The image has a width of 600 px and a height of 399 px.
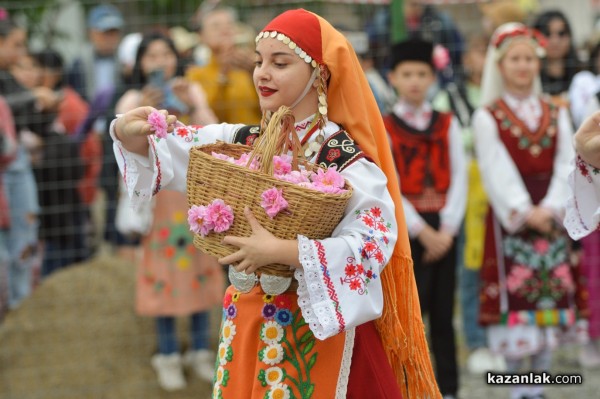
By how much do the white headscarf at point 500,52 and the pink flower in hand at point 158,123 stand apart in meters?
2.49

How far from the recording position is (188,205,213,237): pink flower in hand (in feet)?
9.45

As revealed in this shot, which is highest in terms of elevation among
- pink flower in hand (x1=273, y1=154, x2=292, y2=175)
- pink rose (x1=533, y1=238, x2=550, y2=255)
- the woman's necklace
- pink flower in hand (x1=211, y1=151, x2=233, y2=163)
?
the woman's necklace

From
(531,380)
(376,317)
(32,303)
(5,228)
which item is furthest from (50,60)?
(376,317)

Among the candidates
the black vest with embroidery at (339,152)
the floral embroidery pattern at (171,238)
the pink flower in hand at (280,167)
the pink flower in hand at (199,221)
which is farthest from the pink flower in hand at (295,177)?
the floral embroidery pattern at (171,238)

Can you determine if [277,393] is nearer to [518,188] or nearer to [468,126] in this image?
[518,188]

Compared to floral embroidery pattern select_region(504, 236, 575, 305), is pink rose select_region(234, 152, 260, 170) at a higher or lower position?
higher

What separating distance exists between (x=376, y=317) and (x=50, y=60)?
401 cm

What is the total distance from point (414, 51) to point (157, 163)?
2212mm

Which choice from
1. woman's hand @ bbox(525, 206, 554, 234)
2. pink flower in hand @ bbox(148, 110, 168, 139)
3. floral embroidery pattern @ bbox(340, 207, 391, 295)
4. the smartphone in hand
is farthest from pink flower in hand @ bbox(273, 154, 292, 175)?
the smartphone in hand

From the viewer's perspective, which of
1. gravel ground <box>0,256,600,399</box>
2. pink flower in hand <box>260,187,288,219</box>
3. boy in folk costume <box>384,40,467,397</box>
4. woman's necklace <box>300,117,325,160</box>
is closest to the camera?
pink flower in hand <box>260,187,288,219</box>

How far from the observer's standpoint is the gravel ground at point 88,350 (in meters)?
5.49

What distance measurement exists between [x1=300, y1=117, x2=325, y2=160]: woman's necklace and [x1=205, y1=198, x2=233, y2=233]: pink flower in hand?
36cm

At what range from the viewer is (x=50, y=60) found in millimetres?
6367

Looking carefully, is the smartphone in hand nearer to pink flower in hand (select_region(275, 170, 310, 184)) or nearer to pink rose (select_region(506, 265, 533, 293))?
pink rose (select_region(506, 265, 533, 293))
